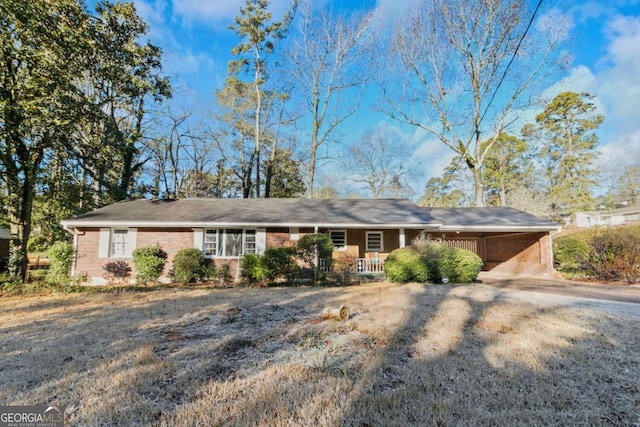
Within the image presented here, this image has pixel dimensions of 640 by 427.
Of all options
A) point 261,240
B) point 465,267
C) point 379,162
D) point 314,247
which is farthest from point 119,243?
point 379,162

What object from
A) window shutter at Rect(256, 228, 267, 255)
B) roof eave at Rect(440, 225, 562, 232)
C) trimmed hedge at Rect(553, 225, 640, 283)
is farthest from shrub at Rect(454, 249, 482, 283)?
window shutter at Rect(256, 228, 267, 255)

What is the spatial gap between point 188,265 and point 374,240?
848 cm

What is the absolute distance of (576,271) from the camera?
45.0 ft

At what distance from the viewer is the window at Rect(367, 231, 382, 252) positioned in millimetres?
15125

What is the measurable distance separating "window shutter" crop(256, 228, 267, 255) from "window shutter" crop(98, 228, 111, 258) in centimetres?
611

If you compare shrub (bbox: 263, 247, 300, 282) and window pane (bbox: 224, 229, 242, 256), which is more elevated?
window pane (bbox: 224, 229, 242, 256)

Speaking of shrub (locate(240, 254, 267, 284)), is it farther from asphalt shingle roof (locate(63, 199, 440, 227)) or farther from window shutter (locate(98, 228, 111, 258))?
window shutter (locate(98, 228, 111, 258))

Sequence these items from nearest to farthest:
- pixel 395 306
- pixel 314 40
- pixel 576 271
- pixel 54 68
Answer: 1. pixel 395 306
2. pixel 54 68
3. pixel 576 271
4. pixel 314 40

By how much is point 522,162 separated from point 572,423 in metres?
33.6

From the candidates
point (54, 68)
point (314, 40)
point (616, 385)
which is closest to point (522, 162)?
point (314, 40)

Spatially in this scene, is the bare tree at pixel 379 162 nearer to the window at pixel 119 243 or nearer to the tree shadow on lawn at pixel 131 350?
the window at pixel 119 243

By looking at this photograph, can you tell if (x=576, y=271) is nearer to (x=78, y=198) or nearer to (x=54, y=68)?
(x=54, y=68)

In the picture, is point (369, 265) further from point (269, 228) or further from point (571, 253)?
point (571, 253)

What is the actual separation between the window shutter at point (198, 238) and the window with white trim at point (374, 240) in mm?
7667
